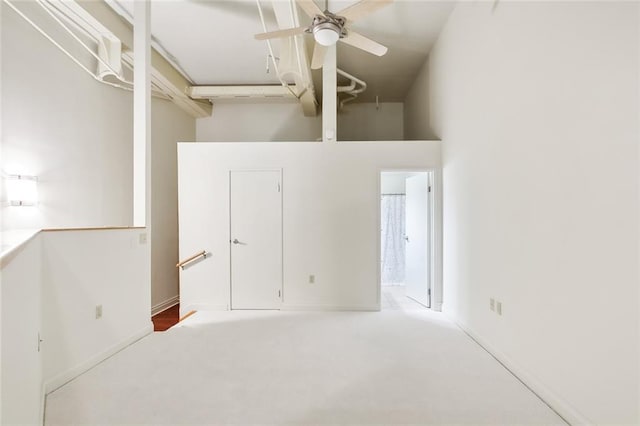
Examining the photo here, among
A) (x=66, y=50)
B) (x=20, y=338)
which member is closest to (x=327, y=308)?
(x=20, y=338)

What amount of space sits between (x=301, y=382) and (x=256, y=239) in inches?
87.3

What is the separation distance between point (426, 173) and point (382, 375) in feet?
8.90

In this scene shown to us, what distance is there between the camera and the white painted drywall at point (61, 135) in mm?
2596

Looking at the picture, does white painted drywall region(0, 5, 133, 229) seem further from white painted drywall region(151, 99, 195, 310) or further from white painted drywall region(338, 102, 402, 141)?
white painted drywall region(338, 102, 402, 141)

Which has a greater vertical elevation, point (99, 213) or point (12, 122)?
point (12, 122)

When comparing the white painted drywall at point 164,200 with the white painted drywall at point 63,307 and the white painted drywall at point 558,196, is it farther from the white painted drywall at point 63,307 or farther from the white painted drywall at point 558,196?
the white painted drywall at point 558,196

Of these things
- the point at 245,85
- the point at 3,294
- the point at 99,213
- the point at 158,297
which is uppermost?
the point at 245,85

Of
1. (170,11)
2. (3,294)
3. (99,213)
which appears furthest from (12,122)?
(3,294)

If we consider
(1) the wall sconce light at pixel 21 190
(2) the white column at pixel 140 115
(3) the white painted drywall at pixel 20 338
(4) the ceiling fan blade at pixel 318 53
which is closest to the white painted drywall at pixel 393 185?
(4) the ceiling fan blade at pixel 318 53

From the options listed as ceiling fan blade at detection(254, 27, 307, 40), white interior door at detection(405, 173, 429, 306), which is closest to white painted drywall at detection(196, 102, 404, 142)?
white interior door at detection(405, 173, 429, 306)

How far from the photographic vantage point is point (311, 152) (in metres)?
4.03

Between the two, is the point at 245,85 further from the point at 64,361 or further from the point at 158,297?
the point at 64,361

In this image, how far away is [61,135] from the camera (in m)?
3.09

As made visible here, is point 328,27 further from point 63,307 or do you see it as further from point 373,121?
point 373,121
